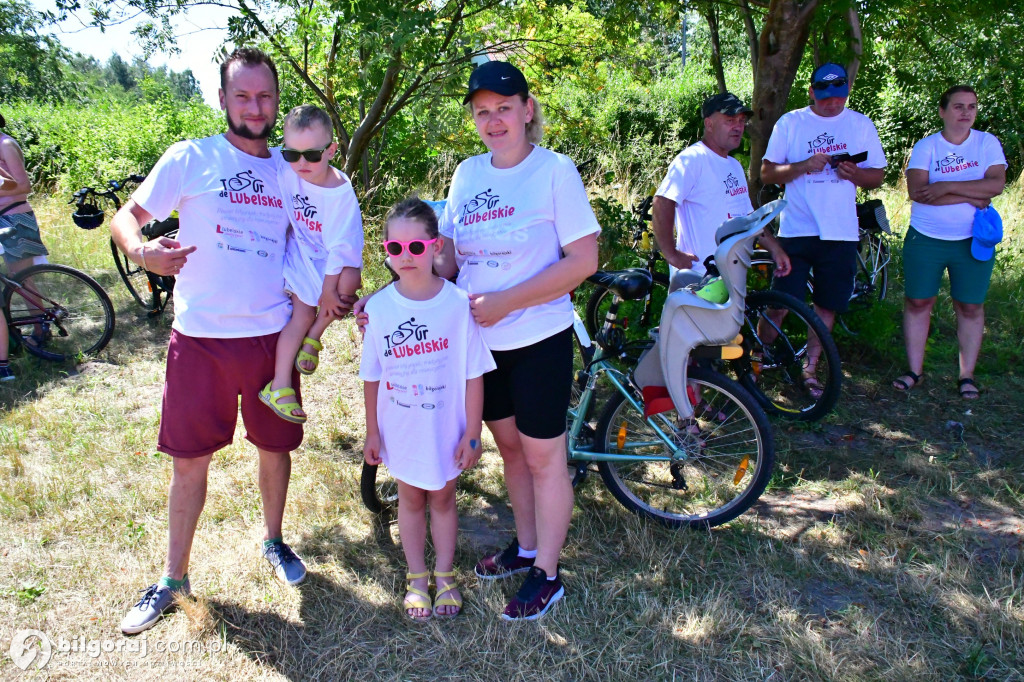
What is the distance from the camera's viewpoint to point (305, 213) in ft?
9.53

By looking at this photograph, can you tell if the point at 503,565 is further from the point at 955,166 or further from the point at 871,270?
the point at 871,270

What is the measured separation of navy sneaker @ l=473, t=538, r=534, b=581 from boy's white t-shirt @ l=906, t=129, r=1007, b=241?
11.9 feet

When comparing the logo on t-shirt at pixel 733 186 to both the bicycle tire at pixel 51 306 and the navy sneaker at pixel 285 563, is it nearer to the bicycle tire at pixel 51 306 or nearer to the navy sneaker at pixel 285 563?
the navy sneaker at pixel 285 563

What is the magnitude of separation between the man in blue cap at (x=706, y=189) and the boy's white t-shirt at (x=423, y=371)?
6.32 feet

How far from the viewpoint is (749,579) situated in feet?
10.2

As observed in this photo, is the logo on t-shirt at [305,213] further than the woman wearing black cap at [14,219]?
No

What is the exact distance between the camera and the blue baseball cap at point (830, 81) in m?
4.53

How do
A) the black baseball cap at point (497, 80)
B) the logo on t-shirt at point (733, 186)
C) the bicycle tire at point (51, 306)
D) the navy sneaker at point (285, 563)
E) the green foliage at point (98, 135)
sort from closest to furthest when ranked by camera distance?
the black baseball cap at point (497, 80), the navy sneaker at point (285, 563), the logo on t-shirt at point (733, 186), the bicycle tire at point (51, 306), the green foliage at point (98, 135)

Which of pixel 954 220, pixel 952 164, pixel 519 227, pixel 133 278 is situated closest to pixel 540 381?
pixel 519 227

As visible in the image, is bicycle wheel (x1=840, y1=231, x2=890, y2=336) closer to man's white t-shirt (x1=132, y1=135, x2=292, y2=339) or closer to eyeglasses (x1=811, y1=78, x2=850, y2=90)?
eyeglasses (x1=811, y1=78, x2=850, y2=90)

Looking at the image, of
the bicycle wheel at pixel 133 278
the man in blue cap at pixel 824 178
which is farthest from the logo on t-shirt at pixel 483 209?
the bicycle wheel at pixel 133 278

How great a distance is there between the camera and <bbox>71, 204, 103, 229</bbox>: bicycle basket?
6105 mm

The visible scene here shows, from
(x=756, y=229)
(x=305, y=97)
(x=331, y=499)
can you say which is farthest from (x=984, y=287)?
(x=305, y=97)

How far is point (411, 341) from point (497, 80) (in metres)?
0.98
